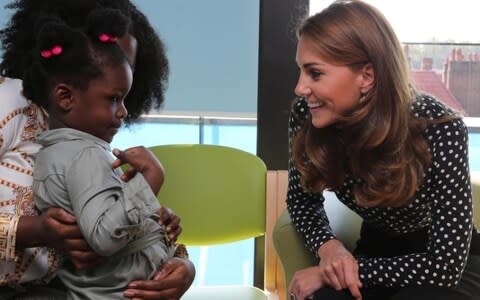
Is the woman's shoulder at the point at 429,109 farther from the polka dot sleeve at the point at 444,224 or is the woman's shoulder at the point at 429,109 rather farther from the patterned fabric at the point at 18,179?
the patterned fabric at the point at 18,179

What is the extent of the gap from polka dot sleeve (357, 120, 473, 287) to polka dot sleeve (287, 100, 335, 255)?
200 mm

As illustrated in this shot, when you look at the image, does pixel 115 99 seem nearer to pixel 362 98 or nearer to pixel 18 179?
pixel 18 179

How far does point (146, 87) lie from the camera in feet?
5.55

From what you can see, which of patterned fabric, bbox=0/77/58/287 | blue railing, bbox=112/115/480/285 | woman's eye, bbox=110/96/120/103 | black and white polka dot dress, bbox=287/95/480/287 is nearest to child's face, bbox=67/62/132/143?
woman's eye, bbox=110/96/120/103

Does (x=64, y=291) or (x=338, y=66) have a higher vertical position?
(x=338, y=66)

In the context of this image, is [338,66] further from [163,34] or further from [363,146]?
[163,34]

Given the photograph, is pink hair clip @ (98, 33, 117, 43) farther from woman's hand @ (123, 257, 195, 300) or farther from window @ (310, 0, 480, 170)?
window @ (310, 0, 480, 170)

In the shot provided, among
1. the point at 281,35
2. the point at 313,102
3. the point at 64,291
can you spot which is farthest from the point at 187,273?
the point at 281,35

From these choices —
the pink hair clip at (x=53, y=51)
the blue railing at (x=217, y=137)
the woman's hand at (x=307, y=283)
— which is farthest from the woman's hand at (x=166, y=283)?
the blue railing at (x=217, y=137)

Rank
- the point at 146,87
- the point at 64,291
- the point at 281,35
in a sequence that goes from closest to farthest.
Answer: the point at 64,291 < the point at 146,87 < the point at 281,35

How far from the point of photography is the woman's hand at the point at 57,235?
Result: 120 centimetres

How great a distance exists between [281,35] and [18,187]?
139 centimetres

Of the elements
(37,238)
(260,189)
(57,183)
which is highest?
(57,183)

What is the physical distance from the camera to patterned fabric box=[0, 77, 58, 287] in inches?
49.9
